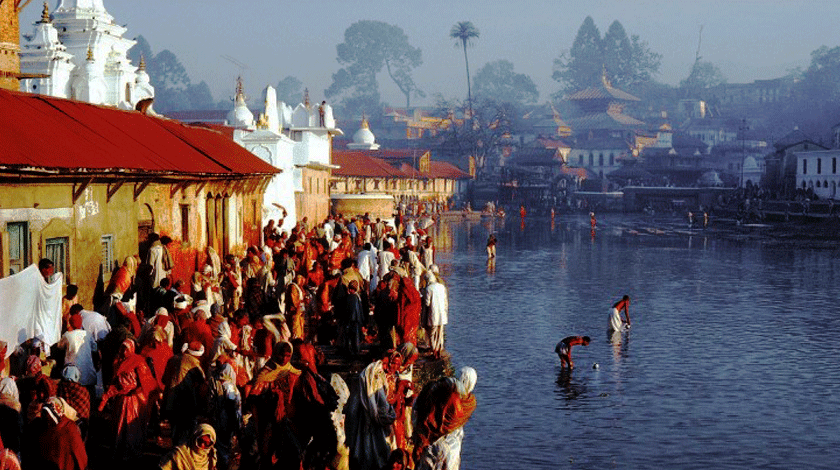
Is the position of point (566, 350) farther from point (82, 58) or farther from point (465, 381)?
point (82, 58)

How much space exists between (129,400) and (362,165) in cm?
7911

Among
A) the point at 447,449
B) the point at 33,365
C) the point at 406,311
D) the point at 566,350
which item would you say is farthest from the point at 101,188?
the point at 447,449

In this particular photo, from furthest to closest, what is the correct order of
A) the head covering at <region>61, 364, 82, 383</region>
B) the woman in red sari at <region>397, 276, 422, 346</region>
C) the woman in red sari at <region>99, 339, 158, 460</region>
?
1. the woman in red sari at <region>397, 276, 422, 346</region>
2. the woman in red sari at <region>99, 339, 158, 460</region>
3. the head covering at <region>61, 364, 82, 383</region>

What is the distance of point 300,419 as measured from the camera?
33.3 ft

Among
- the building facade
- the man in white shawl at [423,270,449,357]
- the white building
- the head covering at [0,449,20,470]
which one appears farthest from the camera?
the white building

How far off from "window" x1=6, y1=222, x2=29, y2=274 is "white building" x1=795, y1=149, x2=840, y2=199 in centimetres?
8225

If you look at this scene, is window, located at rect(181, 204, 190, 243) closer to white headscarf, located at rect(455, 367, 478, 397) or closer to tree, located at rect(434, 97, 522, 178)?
white headscarf, located at rect(455, 367, 478, 397)

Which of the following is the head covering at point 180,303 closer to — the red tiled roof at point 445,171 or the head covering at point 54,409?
the head covering at point 54,409

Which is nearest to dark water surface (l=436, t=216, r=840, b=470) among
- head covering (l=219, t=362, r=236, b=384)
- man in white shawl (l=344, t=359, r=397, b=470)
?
man in white shawl (l=344, t=359, r=397, b=470)

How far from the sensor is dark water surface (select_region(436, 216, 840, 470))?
14.4 metres

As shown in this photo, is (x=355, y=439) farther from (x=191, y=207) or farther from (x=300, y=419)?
(x=191, y=207)

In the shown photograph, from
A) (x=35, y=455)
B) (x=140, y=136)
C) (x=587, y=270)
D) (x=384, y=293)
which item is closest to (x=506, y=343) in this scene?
(x=384, y=293)

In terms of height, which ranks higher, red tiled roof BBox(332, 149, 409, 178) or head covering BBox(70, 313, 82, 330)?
red tiled roof BBox(332, 149, 409, 178)

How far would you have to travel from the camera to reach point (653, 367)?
65.6 ft
